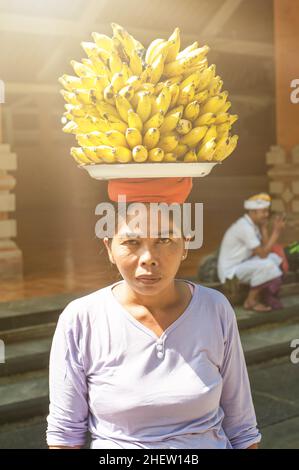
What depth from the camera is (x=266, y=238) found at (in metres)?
6.88

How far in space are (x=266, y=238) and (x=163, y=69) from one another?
201 inches

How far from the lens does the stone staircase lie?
15.8 ft

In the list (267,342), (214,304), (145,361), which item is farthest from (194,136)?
(267,342)

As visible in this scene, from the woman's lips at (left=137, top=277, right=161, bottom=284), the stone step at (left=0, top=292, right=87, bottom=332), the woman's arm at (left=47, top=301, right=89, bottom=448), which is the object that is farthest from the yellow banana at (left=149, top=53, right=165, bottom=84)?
the stone step at (left=0, top=292, right=87, bottom=332)

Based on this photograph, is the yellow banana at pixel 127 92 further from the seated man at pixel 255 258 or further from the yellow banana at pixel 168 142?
the seated man at pixel 255 258

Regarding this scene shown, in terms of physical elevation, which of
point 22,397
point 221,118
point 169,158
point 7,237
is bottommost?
point 22,397

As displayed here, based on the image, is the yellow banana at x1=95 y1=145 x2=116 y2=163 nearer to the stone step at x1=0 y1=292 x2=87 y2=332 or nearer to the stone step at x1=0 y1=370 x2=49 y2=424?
the stone step at x1=0 y1=370 x2=49 y2=424

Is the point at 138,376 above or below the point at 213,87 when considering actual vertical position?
below

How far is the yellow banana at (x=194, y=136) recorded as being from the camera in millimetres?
1864

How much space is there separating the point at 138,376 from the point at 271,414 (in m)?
3.50

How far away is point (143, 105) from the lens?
182 centimetres

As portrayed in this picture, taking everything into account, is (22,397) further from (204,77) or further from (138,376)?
(204,77)

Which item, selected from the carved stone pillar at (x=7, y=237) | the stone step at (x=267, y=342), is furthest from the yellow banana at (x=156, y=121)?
the carved stone pillar at (x=7, y=237)

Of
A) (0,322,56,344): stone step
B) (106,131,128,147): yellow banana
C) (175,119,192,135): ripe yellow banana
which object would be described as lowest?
(0,322,56,344): stone step
